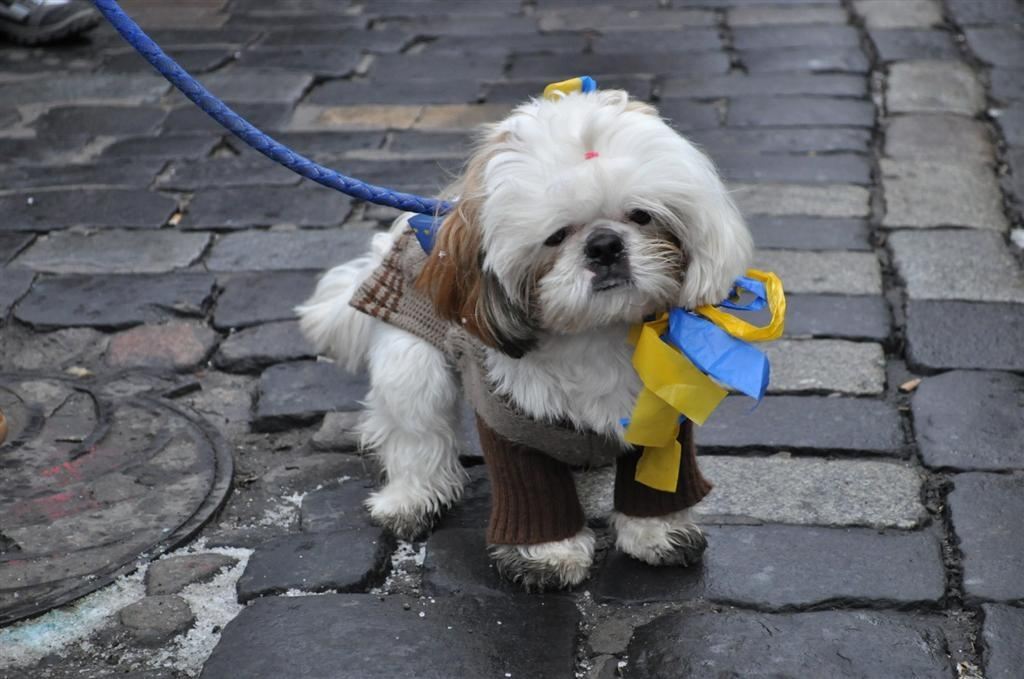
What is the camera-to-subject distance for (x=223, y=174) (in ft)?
17.0

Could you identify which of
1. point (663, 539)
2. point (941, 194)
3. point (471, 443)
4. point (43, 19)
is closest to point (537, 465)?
point (663, 539)

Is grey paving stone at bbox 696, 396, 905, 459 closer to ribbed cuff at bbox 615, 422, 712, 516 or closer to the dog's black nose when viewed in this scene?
ribbed cuff at bbox 615, 422, 712, 516

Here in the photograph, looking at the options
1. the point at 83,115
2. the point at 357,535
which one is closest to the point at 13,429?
the point at 357,535

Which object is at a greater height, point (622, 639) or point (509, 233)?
point (509, 233)

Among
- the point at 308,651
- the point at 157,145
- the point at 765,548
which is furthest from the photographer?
the point at 157,145

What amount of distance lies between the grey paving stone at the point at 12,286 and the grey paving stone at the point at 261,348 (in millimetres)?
734

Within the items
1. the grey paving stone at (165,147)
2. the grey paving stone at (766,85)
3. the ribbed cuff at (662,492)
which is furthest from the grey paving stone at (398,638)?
the grey paving stone at (766,85)

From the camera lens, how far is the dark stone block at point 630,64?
612cm

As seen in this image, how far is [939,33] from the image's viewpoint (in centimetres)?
654

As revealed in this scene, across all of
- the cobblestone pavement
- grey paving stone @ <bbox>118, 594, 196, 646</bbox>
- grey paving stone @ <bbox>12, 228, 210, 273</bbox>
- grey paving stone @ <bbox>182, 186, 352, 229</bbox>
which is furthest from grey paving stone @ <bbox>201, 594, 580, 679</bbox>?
grey paving stone @ <bbox>182, 186, 352, 229</bbox>

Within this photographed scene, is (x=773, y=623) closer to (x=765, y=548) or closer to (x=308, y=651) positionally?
(x=765, y=548)

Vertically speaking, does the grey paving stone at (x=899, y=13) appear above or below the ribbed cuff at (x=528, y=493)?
below

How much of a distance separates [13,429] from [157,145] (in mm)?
2278

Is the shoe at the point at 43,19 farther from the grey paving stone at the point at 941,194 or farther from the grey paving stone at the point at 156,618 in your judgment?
the grey paving stone at the point at 156,618
